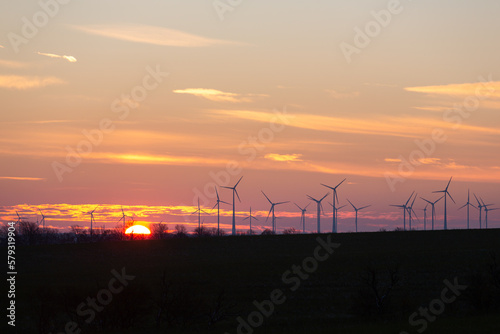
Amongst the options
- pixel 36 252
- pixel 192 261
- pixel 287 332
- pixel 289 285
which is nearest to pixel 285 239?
pixel 192 261

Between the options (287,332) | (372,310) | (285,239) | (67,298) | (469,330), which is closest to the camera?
(469,330)

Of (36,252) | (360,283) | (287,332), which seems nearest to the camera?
(287,332)

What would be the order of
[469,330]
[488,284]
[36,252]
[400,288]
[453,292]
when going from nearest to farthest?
[469,330] < [488,284] < [453,292] < [400,288] < [36,252]

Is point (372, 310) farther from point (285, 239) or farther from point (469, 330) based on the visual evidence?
point (285, 239)

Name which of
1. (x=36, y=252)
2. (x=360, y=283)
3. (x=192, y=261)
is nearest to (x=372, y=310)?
(x=360, y=283)

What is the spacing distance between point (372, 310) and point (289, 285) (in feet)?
91.8

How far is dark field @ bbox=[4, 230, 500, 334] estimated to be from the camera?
58.3m

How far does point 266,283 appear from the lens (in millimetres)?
92500

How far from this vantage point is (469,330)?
44.4m

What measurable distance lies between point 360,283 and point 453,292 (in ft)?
51.5

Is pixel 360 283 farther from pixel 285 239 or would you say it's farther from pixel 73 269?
pixel 285 239

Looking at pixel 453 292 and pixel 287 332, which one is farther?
pixel 453 292

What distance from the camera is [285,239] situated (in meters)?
158

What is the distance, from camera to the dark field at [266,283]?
58.3 metres
